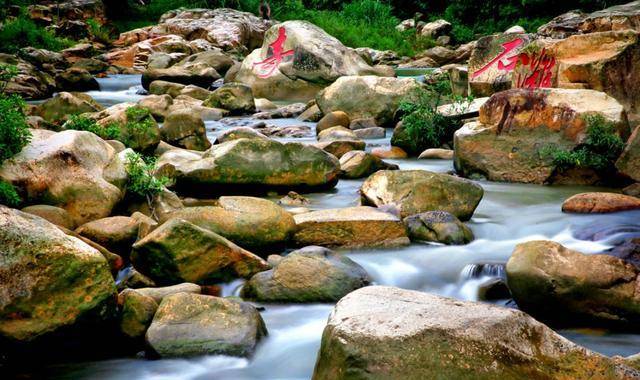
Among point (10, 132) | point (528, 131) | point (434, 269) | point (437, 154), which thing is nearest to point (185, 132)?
point (437, 154)

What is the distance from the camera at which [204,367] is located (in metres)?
4.37

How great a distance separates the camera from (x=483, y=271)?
594cm

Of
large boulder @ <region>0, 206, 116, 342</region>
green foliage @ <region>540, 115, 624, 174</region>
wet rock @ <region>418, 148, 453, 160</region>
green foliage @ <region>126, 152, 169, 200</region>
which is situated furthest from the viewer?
wet rock @ <region>418, 148, 453, 160</region>

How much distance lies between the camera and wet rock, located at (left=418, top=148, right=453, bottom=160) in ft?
35.0

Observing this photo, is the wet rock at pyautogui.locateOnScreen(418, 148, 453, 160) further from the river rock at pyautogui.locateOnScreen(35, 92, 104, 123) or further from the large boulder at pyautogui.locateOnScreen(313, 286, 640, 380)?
the large boulder at pyautogui.locateOnScreen(313, 286, 640, 380)

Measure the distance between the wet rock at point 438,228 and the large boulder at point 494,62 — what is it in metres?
6.35

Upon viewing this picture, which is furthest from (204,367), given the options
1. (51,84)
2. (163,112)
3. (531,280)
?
(51,84)

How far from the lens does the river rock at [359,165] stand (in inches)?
369

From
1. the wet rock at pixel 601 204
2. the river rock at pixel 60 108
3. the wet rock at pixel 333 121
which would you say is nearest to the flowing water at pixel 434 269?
the wet rock at pixel 601 204

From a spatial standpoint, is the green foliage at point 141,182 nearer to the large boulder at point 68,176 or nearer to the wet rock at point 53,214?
the large boulder at point 68,176

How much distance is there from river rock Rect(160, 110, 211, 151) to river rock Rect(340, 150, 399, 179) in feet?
8.08

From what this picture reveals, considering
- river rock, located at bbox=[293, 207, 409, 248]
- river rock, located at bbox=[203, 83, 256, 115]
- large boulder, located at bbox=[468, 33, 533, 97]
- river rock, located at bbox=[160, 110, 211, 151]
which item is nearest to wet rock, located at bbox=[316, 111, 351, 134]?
large boulder, located at bbox=[468, 33, 533, 97]

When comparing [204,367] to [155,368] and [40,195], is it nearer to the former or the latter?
[155,368]

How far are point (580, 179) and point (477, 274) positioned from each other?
3695 millimetres
